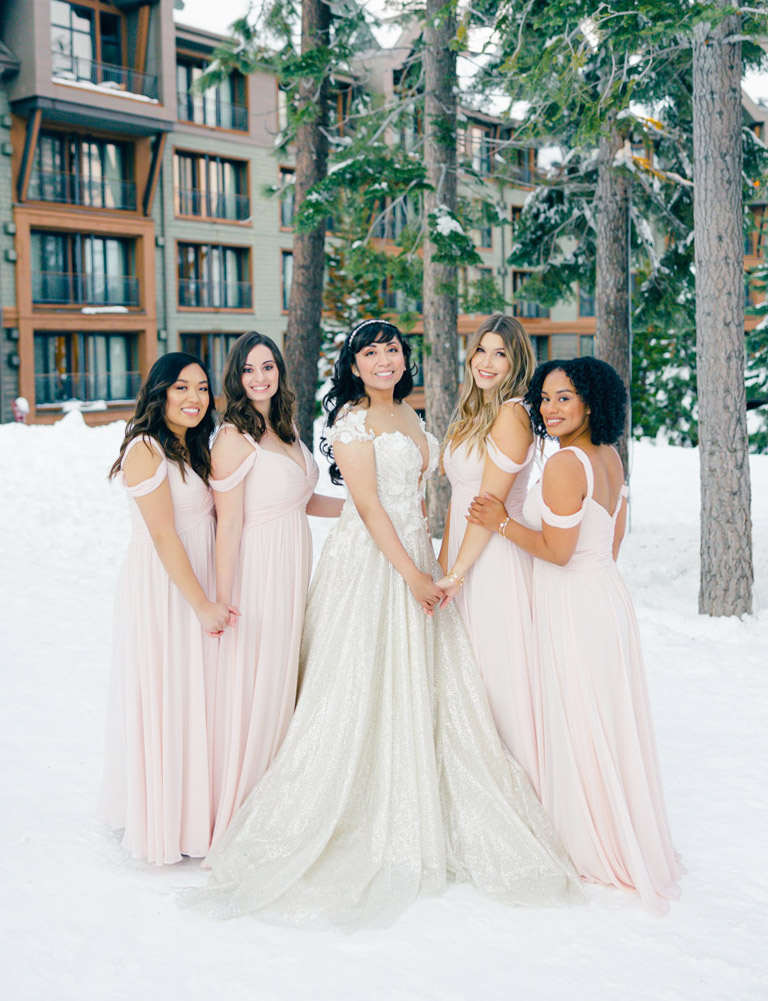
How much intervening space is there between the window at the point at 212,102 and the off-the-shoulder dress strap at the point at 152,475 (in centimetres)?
2798

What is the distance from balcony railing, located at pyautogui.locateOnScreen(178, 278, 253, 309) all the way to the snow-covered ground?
23934mm

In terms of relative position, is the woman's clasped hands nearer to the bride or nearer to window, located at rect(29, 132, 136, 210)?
the bride

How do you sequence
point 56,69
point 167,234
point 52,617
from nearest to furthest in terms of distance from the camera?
point 52,617 → point 56,69 → point 167,234

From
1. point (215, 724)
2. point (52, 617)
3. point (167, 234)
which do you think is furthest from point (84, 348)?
point (215, 724)

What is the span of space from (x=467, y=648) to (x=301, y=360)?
9.98 meters

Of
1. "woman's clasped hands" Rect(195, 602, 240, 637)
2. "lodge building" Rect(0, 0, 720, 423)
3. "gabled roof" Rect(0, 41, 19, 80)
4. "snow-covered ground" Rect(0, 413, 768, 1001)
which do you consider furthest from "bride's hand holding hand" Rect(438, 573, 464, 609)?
"gabled roof" Rect(0, 41, 19, 80)

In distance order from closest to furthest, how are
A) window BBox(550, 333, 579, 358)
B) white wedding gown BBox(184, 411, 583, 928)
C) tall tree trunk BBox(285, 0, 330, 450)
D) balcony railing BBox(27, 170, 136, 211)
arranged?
white wedding gown BBox(184, 411, 583, 928) → tall tree trunk BBox(285, 0, 330, 450) → balcony railing BBox(27, 170, 136, 211) → window BBox(550, 333, 579, 358)

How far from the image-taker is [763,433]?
26312 millimetres

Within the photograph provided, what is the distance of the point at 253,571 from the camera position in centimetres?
444

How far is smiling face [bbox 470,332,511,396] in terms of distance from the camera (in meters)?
4.32

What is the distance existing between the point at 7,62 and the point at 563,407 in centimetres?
2528

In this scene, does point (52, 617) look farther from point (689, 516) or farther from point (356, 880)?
point (689, 516)

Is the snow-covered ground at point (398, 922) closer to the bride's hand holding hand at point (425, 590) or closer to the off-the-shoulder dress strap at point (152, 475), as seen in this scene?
the bride's hand holding hand at point (425, 590)

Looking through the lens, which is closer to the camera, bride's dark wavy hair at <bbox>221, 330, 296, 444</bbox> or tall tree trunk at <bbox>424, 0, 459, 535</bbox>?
bride's dark wavy hair at <bbox>221, 330, 296, 444</bbox>
